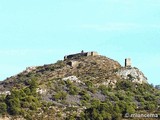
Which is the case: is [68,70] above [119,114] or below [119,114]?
above

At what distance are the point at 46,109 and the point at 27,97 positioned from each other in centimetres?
576

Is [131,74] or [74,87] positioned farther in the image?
[131,74]

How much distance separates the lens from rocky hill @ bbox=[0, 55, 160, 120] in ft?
497

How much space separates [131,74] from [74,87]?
Answer: 22.7 meters

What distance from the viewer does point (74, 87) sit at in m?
168

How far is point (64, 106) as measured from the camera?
155000 mm

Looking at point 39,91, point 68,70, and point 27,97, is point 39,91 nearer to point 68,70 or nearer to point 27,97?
point 27,97

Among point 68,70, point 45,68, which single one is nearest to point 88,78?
point 68,70

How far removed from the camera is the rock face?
184m

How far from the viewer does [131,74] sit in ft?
608

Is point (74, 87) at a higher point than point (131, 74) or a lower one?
lower

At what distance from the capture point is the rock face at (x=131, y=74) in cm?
18400

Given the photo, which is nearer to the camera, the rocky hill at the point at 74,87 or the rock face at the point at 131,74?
the rocky hill at the point at 74,87

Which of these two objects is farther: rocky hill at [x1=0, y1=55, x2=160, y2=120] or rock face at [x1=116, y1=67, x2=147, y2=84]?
rock face at [x1=116, y1=67, x2=147, y2=84]
